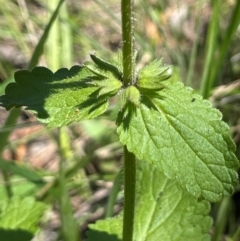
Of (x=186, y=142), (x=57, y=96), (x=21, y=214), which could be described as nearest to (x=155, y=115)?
(x=186, y=142)

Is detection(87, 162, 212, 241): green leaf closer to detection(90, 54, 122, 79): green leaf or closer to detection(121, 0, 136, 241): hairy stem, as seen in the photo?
detection(121, 0, 136, 241): hairy stem

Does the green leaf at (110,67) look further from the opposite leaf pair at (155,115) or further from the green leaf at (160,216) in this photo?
the green leaf at (160,216)

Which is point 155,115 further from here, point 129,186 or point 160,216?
point 160,216

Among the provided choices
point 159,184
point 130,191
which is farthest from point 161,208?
point 130,191

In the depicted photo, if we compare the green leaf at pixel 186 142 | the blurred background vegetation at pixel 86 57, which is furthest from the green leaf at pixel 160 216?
the green leaf at pixel 186 142

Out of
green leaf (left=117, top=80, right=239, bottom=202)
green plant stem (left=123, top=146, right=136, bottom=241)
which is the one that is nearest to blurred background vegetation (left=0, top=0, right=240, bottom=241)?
green plant stem (left=123, top=146, right=136, bottom=241)

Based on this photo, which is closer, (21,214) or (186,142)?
(186,142)

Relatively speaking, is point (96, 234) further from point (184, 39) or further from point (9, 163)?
point (184, 39)
